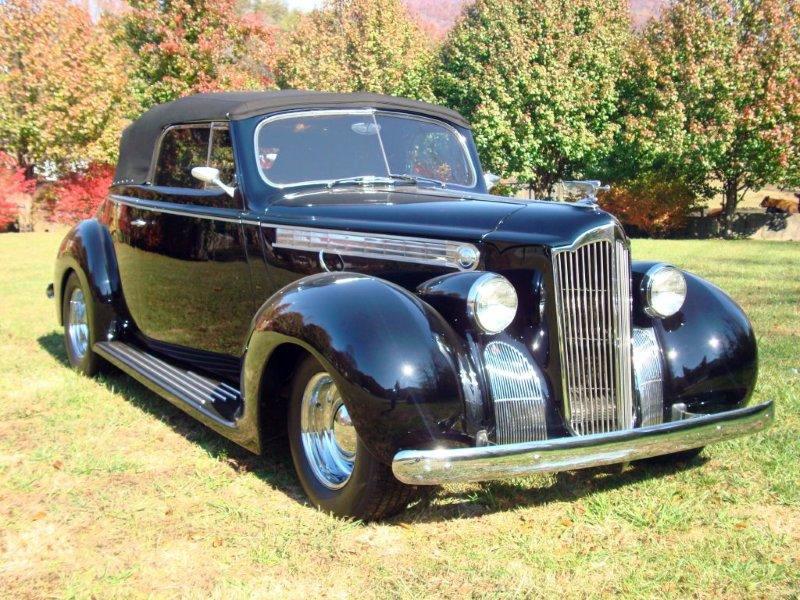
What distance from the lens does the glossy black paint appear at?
2943 mm

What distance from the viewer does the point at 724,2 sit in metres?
22.2

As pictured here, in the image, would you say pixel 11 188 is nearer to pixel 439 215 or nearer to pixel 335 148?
pixel 335 148

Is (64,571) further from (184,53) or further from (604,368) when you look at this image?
(184,53)

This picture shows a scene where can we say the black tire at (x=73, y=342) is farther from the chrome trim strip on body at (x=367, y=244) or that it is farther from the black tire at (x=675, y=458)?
the black tire at (x=675, y=458)

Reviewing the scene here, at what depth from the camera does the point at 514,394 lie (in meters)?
3.15

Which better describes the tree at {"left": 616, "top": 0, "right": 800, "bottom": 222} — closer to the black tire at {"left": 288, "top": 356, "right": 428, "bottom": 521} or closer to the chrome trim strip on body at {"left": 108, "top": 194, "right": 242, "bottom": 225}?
the chrome trim strip on body at {"left": 108, "top": 194, "right": 242, "bottom": 225}

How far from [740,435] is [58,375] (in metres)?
4.81

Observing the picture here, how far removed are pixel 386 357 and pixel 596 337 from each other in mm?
962

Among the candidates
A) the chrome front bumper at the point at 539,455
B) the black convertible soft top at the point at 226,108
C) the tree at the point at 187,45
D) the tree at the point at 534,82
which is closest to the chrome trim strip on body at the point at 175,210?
the black convertible soft top at the point at 226,108

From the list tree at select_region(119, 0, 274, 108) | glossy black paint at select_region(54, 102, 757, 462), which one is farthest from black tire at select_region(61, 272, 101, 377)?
tree at select_region(119, 0, 274, 108)

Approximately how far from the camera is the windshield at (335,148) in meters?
4.34

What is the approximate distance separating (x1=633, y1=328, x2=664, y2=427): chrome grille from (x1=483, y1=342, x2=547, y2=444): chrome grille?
1.73ft

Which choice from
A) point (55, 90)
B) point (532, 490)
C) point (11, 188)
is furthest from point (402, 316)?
point (55, 90)

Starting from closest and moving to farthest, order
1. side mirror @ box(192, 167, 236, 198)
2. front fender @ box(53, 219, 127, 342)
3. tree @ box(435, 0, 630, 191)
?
side mirror @ box(192, 167, 236, 198) → front fender @ box(53, 219, 127, 342) → tree @ box(435, 0, 630, 191)
